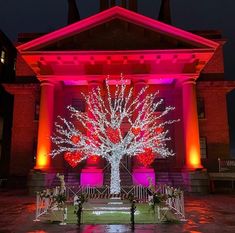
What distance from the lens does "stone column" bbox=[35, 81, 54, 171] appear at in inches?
915

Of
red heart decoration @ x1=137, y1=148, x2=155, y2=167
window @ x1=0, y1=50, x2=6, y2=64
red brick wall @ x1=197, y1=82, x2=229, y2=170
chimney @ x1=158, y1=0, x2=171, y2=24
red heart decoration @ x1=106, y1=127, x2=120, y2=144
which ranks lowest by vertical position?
red heart decoration @ x1=137, y1=148, x2=155, y2=167

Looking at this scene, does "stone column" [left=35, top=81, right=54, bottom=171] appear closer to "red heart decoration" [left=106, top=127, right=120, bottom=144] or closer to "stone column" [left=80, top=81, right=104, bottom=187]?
"stone column" [left=80, top=81, right=104, bottom=187]

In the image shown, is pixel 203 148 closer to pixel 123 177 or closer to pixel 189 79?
pixel 189 79

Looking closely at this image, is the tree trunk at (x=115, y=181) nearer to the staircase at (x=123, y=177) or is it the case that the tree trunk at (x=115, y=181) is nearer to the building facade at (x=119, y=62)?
the staircase at (x=123, y=177)

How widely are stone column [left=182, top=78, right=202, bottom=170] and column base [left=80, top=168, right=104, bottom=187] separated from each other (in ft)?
21.7

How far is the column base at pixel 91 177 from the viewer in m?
22.5

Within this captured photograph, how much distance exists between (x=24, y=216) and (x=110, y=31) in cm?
1647

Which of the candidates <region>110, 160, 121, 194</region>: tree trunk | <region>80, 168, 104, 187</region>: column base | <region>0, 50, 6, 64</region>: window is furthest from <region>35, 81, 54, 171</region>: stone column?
<region>0, 50, 6, 64</region>: window

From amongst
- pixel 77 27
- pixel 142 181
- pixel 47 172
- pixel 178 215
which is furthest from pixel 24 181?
pixel 178 215

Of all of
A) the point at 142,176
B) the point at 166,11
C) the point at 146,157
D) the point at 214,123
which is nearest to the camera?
the point at 146,157

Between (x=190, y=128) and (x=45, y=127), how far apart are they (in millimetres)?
11178

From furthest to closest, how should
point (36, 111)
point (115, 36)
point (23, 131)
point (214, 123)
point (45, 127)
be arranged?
point (36, 111) → point (23, 131) → point (214, 123) → point (115, 36) → point (45, 127)

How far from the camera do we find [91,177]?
74.0 ft

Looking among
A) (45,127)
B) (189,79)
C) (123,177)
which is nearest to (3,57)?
(45,127)
